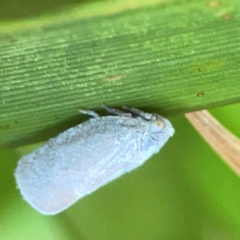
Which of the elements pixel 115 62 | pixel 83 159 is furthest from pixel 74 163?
pixel 115 62

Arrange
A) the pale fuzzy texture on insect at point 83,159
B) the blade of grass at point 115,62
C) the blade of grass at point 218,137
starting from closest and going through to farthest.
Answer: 1. the blade of grass at point 115,62
2. the pale fuzzy texture on insect at point 83,159
3. the blade of grass at point 218,137

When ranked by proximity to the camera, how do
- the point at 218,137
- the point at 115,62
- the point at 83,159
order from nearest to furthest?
the point at 115,62, the point at 83,159, the point at 218,137

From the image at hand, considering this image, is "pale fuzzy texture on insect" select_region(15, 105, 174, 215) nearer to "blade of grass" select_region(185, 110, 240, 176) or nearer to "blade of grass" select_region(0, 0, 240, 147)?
"blade of grass" select_region(0, 0, 240, 147)

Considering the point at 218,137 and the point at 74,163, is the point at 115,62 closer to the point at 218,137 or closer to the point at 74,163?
the point at 74,163

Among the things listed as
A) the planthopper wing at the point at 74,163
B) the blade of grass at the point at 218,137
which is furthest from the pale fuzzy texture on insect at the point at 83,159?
the blade of grass at the point at 218,137

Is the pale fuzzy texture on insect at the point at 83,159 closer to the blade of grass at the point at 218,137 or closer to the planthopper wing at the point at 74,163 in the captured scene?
the planthopper wing at the point at 74,163

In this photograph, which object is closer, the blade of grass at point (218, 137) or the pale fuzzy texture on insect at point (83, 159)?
the pale fuzzy texture on insect at point (83, 159)

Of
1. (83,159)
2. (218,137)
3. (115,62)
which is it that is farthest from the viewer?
(218,137)

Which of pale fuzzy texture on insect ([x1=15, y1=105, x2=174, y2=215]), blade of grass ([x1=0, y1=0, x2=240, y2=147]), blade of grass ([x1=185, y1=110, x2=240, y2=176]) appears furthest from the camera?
blade of grass ([x1=185, y1=110, x2=240, y2=176])

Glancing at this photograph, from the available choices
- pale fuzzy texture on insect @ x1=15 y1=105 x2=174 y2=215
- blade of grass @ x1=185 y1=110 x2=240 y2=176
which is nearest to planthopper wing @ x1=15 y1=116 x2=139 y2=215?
pale fuzzy texture on insect @ x1=15 y1=105 x2=174 y2=215
